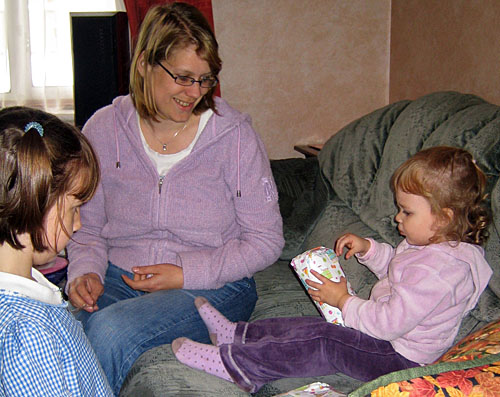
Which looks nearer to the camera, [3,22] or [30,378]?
[30,378]

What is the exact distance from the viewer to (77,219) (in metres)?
1.14

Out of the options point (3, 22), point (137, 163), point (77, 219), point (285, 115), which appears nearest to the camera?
point (77, 219)

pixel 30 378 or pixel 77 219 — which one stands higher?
pixel 77 219

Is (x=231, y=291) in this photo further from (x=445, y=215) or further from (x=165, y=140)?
(x=445, y=215)

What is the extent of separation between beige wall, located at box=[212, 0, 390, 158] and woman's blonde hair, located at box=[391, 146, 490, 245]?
6.02ft

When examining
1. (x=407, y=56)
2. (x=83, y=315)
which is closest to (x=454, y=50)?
(x=407, y=56)

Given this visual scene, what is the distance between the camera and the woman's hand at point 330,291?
56.0 inches

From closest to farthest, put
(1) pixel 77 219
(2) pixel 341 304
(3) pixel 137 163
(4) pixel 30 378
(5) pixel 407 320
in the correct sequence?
(4) pixel 30 378 < (1) pixel 77 219 < (5) pixel 407 320 < (2) pixel 341 304 < (3) pixel 137 163

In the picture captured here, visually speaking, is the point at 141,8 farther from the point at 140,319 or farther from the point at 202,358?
the point at 202,358

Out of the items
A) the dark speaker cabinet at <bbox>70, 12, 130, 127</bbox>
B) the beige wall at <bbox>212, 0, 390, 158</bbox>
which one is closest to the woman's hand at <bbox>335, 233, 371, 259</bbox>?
the dark speaker cabinet at <bbox>70, 12, 130, 127</bbox>

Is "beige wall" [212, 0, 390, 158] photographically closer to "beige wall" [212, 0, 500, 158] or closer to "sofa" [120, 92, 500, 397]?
"beige wall" [212, 0, 500, 158]

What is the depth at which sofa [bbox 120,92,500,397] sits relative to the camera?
0.98m

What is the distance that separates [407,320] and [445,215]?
0.27m

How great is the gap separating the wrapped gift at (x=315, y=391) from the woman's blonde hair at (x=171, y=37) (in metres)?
0.87
